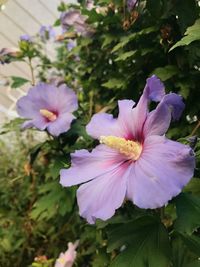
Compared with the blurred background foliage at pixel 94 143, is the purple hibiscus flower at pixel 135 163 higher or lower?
higher

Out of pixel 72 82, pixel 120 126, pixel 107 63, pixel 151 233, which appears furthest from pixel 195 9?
pixel 72 82

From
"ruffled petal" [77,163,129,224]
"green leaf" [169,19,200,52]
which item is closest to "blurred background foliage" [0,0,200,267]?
"green leaf" [169,19,200,52]

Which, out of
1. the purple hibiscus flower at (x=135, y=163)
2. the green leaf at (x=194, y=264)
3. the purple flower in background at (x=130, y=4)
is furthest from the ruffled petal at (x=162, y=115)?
the purple flower in background at (x=130, y=4)

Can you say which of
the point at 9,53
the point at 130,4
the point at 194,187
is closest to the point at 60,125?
the point at 130,4

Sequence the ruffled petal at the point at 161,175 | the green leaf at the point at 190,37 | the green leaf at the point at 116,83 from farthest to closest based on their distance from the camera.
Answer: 1. the green leaf at the point at 116,83
2. the green leaf at the point at 190,37
3. the ruffled petal at the point at 161,175

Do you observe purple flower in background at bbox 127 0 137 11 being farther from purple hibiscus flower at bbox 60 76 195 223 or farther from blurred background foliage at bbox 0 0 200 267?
purple hibiscus flower at bbox 60 76 195 223

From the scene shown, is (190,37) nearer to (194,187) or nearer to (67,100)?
(194,187)

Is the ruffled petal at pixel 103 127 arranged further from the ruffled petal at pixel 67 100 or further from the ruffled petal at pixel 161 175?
the ruffled petal at pixel 67 100
